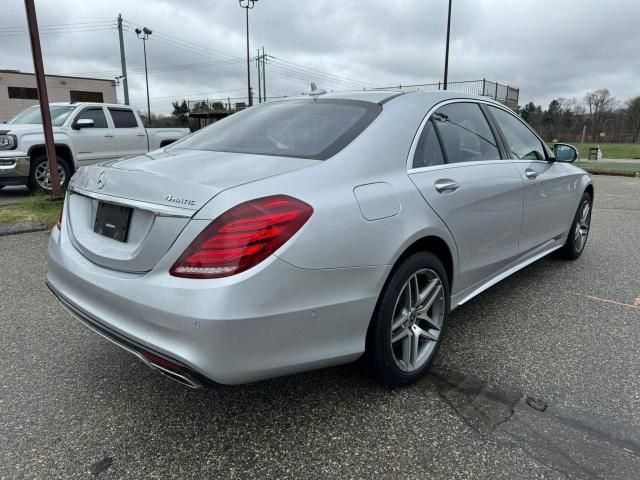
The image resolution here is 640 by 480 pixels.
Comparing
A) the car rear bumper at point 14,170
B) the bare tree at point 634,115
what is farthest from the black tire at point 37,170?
the bare tree at point 634,115

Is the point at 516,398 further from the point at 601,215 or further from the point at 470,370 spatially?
the point at 601,215

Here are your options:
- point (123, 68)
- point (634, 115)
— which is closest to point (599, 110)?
point (634, 115)

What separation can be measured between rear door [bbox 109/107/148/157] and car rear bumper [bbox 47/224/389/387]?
8893 mm

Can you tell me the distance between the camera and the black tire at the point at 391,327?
227cm

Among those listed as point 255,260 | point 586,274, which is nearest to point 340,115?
point 255,260

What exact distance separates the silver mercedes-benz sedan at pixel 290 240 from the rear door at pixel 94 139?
733 cm

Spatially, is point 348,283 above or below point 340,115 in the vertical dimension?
below

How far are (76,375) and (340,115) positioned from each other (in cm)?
207

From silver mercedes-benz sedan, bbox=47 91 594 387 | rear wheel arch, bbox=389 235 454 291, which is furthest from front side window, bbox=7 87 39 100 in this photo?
rear wheel arch, bbox=389 235 454 291

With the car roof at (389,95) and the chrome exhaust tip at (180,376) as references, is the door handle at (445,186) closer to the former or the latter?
the car roof at (389,95)

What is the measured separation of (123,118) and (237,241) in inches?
386

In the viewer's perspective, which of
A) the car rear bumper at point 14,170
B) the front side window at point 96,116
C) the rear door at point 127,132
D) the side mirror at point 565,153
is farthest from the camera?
the rear door at point 127,132

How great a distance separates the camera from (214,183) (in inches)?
77.3

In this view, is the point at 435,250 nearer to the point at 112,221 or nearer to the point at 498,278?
the point at 498,278
